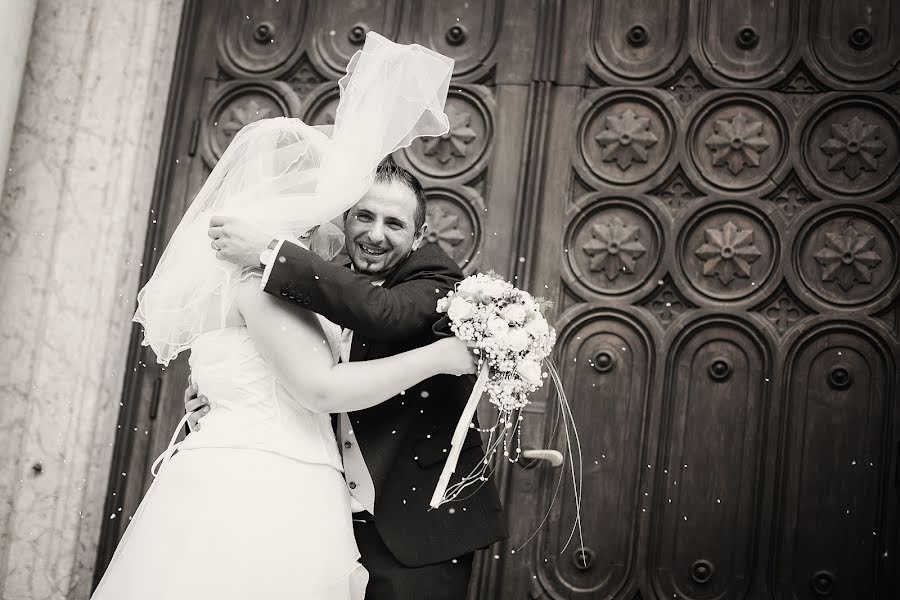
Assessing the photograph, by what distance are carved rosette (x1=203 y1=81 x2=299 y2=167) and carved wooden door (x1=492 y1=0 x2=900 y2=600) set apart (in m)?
1.22

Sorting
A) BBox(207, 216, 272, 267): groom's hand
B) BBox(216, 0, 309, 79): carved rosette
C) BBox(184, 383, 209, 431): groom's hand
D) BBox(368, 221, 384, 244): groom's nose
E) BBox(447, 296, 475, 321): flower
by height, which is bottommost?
BBox(184, 383, 209, 431): groom's hand

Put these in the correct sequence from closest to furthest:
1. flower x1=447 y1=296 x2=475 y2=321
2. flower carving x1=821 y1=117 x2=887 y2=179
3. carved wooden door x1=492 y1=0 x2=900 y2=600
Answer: flower x1=447 y1=296 x2=475 y2=321 → carved wooden door x1=492 y1=0 x2=900 y2=600 → flower carving x1=821 y1=117 x2=887 y2=179

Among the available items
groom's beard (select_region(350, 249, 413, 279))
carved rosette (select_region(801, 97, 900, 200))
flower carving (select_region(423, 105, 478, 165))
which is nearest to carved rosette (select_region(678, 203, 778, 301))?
carved rosette (select_region(801, 97, 900, 200))

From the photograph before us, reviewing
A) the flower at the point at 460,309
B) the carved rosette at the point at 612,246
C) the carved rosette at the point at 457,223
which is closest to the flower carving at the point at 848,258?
the carved rosette at the point at 612,246

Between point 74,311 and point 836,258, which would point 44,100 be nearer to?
point 74,311

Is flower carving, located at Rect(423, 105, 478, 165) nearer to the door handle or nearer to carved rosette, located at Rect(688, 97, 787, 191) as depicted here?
carved rosette, located at Rect(688, 97, 787, 191)

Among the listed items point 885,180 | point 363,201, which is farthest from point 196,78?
point 885,180

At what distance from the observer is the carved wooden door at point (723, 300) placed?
3.77m

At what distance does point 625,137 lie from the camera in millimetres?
4074

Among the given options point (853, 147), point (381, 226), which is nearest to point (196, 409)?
point (381, 226)

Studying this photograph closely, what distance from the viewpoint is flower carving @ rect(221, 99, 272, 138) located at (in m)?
4.42

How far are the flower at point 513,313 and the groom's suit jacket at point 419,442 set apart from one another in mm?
200

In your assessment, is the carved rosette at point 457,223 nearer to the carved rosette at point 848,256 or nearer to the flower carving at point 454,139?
the flower carving at point 454,139

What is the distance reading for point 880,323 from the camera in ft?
12.4
